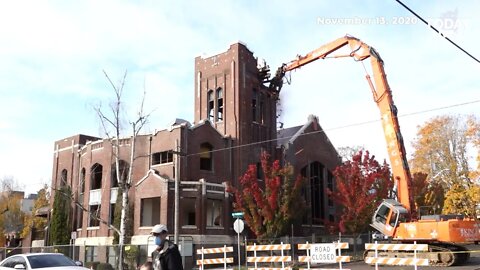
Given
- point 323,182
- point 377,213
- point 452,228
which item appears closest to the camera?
point 452,228

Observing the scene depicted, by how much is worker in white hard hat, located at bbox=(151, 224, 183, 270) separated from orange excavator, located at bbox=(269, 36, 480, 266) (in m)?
17.3

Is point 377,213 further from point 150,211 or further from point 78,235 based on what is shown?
point 78,235

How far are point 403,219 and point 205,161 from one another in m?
18.2

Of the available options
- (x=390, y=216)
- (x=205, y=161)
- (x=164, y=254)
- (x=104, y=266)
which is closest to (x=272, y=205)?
(x=205, y=161)

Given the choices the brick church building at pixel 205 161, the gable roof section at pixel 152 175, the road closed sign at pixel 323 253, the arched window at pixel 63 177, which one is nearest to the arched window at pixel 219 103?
the brick church building at pixel 205 161

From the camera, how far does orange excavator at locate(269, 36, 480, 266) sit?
21969mm

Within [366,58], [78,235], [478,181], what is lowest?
[78,235]

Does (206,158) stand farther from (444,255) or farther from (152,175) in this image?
(444,255)

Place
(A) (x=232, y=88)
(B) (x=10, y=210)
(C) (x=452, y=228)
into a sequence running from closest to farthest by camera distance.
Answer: (C) (x=452, y=228)
(A) (x=232, y=88)
(B) (x=10, y=210)

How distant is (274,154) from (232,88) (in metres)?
6.99

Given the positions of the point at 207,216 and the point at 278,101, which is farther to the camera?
the point at 278,101

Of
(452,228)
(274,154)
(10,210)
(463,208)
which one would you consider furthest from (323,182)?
(10,210)

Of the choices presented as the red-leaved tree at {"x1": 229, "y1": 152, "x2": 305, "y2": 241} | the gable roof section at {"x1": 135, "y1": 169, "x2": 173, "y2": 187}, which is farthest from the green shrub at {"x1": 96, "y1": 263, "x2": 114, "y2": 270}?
the red-leaved tree at {"x1": 229, "y1": 152, "x2": 305, "y2": 241}

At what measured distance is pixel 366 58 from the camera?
90.8ft
